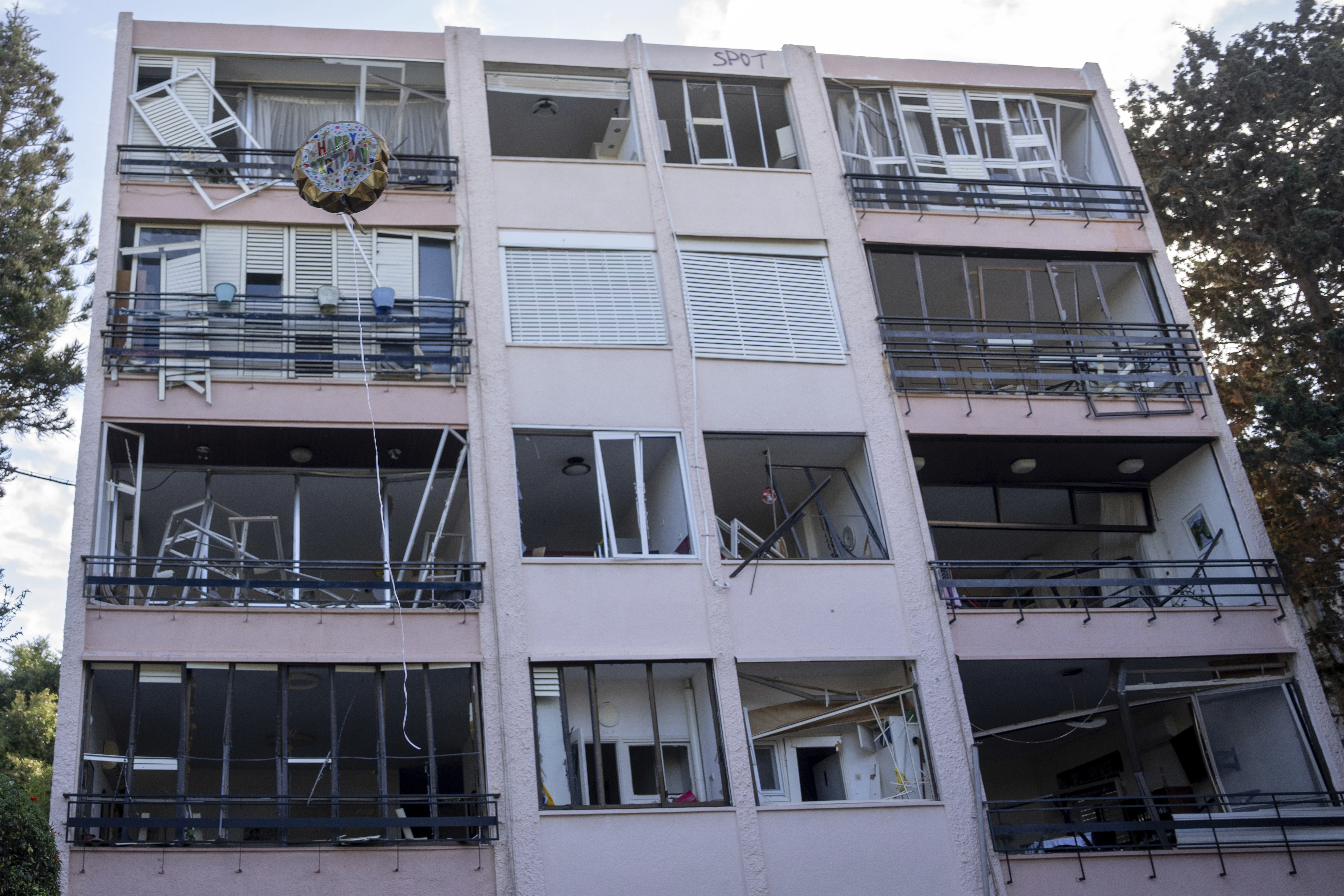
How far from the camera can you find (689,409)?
56.4 feet

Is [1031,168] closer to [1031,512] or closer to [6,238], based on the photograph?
[1031,512]

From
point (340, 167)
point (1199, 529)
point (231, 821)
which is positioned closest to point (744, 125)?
point (340, 167)

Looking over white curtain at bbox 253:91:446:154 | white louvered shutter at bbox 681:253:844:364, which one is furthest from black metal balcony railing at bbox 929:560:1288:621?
white curtain at bbox 253:91:446:154

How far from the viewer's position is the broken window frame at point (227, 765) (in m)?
Result: 13.5

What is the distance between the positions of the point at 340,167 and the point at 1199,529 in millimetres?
12882


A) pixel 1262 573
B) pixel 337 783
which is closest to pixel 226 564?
pixel 337 783

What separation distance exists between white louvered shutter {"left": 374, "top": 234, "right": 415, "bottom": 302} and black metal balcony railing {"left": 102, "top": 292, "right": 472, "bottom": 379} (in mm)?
298

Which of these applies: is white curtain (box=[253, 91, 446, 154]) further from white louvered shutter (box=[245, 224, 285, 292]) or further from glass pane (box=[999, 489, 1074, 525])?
glass pane (box=[999, 489, 1074, 525])

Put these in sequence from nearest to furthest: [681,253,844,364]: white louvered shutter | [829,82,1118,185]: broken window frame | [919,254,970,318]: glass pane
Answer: [681,253,844,364]: white louvered shutter < [919,254,970,318]: glass pane < [829,82,1118,185]: broken window frame

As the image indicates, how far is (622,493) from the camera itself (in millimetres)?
18312

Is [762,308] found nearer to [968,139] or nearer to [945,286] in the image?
[945,286]

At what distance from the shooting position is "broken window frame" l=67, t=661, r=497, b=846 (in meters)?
13.5

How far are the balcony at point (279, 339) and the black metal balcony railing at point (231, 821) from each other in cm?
524

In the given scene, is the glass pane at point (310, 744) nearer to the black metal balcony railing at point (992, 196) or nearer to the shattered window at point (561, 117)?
the shattered window at point (561, 117)
